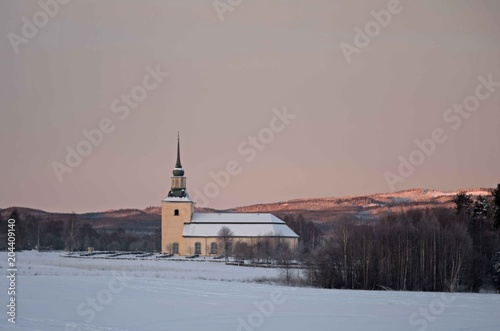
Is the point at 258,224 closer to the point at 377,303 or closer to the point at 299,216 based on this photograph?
the point at 299,216

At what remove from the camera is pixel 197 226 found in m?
89.1

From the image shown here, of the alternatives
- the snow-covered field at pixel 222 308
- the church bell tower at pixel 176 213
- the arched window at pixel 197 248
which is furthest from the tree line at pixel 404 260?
the church bell tower at pixel 176 213

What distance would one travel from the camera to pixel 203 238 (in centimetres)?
8725

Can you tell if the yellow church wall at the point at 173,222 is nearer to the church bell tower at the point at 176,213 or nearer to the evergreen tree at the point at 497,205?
the church bell tower at the point at 176,213

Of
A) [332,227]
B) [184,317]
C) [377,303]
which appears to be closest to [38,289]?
[184,317]

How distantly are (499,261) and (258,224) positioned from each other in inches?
1777

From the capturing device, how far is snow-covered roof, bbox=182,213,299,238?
87938mm

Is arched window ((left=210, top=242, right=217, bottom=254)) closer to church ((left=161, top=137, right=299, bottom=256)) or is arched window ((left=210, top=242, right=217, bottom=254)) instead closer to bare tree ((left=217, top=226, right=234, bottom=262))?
church ((left=161, top=137, right=299, bottom=256))

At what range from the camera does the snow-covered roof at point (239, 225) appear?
289ft

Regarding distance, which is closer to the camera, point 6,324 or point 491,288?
point 6,324

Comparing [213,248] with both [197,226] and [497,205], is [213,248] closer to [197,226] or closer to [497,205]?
[197,226]

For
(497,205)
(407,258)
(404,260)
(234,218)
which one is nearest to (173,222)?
(234,218)

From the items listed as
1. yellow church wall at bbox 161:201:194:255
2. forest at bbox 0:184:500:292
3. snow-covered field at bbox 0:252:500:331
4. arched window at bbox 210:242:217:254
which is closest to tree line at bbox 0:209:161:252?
yellow church wall at bbox 161:201:194:255

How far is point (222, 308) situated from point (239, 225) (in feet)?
210
